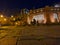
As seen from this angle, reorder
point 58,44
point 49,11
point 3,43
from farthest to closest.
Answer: point 49,11 < point 3,43 < point 58,44

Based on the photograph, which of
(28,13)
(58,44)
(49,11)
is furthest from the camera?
(28,13)

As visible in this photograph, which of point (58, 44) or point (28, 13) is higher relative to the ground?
point (28, 13)

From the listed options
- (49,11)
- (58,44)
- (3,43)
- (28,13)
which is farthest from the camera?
(28,13)

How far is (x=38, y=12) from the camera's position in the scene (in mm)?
28516

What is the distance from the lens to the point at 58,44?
12.5 feet

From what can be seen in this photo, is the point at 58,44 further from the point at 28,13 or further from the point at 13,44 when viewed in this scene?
the point at 28,13

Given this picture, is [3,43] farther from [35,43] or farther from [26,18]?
[26,18]

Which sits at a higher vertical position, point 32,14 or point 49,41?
point 32,14

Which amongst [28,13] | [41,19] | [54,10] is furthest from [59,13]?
[28,13]

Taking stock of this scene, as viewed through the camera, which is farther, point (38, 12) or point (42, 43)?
point (38, 12)

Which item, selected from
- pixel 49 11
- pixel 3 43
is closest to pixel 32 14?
pixel 49 11

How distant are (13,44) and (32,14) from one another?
25030 millimetres

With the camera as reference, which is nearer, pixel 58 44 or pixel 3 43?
pixel 58 44

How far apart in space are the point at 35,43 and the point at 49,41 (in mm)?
430
